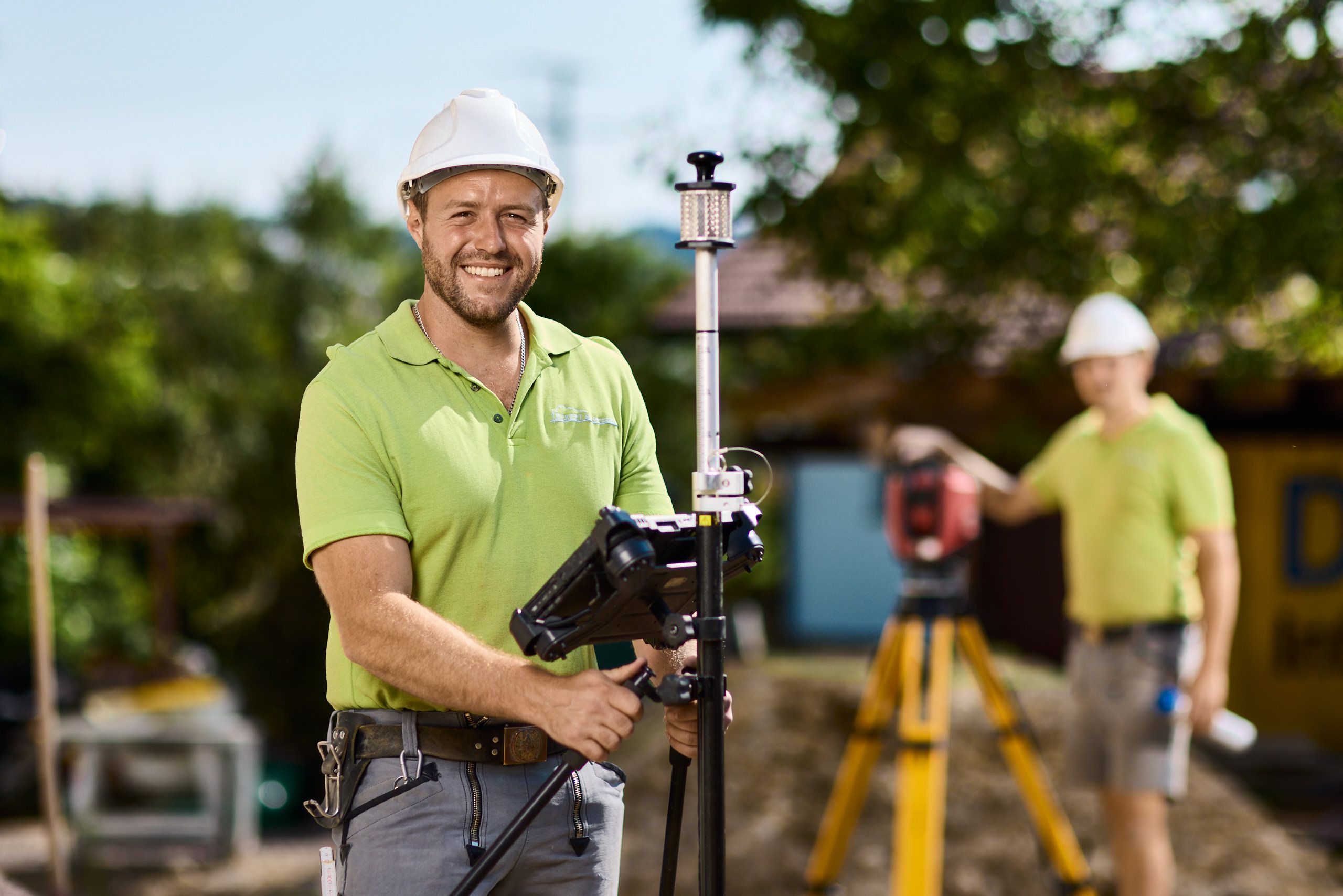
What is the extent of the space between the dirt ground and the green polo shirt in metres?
3.73

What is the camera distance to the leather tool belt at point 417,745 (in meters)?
2.06

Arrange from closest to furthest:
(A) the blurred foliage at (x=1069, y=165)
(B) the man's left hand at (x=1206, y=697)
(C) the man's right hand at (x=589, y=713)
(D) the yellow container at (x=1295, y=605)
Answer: (C) the man's right hand at (x=589, y=713) < (B) the man's left hand at (x=1206, y=697) < (A) the blurred foliage at (x=1069, y=165) < (D) the yellow container at (x=1295, y=605)

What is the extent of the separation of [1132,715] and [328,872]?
301 centimetres

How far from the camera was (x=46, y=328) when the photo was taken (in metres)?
11.2

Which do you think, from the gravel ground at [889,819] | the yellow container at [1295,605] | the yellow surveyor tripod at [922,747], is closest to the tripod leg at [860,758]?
the yellow surveyor tripod at [922,747]

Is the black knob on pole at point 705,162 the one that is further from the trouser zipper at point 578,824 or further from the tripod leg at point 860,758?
the tripod leg at point 860,758

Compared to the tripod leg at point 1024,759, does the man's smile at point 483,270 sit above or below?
above

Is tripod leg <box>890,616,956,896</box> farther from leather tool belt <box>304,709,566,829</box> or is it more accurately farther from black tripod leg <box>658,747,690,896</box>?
leather tool belt <box>304,709,566,829</box>

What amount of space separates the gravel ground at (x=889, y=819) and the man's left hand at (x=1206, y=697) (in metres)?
1.61

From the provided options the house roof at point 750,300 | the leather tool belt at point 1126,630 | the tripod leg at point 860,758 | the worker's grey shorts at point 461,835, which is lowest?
the tripod leg at point 860,758

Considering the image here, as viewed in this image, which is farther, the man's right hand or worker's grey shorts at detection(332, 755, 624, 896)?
worker's grey shorts at detection(332, 755, 624, 896)

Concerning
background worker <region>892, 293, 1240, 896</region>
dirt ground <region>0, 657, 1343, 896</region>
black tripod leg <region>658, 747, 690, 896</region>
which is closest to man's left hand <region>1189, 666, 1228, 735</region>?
background worker <region>892, 293, 1240, 896</region>

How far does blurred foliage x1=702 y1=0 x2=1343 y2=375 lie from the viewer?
566 centimetres

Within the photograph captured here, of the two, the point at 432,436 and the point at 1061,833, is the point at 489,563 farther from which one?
the point at 1061,833
